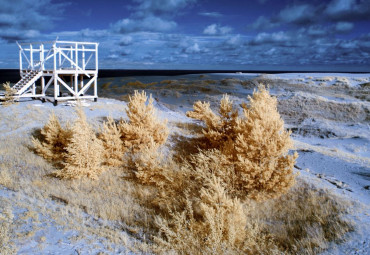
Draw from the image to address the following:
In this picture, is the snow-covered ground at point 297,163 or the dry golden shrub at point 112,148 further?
the dry golden shrub at point 112,148

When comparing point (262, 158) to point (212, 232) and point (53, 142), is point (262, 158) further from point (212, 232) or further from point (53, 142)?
point (53, 142)

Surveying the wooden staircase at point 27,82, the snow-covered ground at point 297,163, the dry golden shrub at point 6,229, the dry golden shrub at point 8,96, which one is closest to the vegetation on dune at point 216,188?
the snow-covered ground at point 297,163

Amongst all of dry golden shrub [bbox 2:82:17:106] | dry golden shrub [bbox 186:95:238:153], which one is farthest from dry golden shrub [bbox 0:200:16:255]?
dry golden shrub [bbox 2:82:17:106]

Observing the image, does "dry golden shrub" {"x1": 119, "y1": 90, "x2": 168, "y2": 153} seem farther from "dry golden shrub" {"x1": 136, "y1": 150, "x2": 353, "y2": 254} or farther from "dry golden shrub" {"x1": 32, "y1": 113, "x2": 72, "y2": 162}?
"dry golden shrub" {"x1": 136, "y1": 150, "x2": 353, "y2": 254}

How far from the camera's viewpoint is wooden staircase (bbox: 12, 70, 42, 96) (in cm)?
1691

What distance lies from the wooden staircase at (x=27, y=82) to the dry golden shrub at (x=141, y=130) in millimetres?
7892

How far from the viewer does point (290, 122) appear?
22.7 meters

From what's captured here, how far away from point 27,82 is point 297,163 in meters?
14.8

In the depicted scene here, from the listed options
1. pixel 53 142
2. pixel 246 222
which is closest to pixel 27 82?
pixel 53 142

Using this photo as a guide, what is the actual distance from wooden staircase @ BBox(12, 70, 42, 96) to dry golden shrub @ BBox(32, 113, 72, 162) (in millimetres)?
6058

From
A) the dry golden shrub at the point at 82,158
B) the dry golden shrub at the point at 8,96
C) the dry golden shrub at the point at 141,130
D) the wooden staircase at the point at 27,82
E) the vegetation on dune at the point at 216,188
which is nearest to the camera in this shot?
the vegetation on dune at the point at 216,188

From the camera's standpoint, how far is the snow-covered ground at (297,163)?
19.2 feet

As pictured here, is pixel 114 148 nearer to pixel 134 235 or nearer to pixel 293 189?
pixel 134 235

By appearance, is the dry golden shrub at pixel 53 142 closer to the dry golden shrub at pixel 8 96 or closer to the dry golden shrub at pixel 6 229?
the dry golden shrub at pixel 6 229
